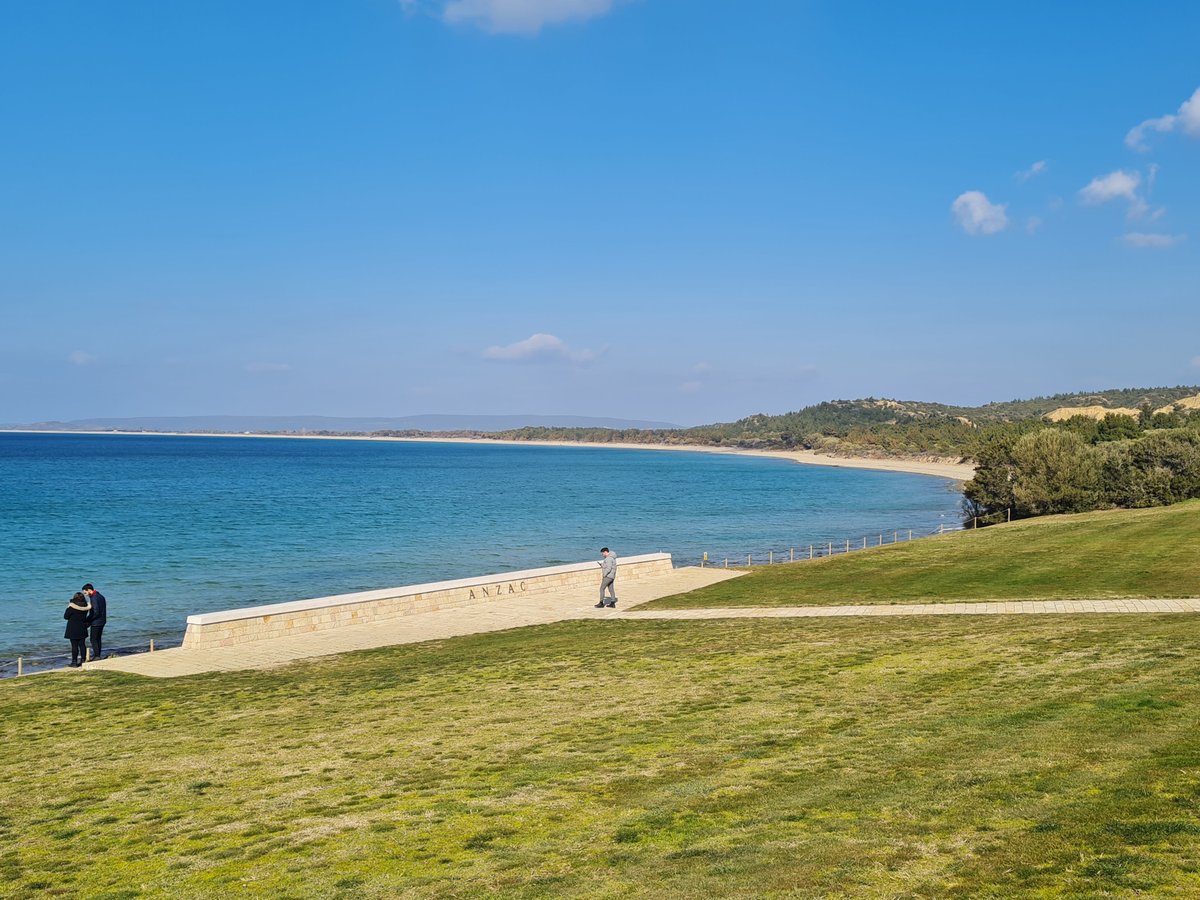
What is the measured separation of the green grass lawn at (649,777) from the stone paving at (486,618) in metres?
3.11

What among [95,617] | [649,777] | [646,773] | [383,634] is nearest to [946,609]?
[383,634]

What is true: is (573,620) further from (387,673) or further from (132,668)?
(132,668)

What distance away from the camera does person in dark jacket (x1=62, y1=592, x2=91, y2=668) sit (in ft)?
68.4

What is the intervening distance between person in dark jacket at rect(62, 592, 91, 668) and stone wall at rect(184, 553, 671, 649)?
2.11 m

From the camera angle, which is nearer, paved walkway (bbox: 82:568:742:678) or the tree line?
paved walkway (bbox: 82:568:742:678)

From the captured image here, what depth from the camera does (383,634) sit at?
2358 cm

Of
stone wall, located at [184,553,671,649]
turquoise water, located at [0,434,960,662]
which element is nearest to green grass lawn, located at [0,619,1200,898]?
stone wall, located at [184,553,671,649]

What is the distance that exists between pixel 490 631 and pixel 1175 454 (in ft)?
157

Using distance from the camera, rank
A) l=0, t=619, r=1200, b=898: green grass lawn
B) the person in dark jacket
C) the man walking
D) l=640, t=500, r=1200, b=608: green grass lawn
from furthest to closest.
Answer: l=640, t=500, r=1200, b=608: green grass lawn < the man walking < the person in dark jacket < l=0, t=619, r=1200, b=898: green grass lawn

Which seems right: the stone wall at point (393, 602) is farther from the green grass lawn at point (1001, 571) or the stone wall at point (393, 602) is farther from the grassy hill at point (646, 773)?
the grassy hill at point (646, 773)

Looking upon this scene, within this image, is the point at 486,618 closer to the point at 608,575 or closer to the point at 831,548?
the point at 608,575

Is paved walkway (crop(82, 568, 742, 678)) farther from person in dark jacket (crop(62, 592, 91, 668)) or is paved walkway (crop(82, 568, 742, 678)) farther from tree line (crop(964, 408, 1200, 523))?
tree line (crop(964, 408, 1200, 523))

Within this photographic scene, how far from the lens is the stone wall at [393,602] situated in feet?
73.3

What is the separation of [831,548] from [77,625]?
1365 inches
